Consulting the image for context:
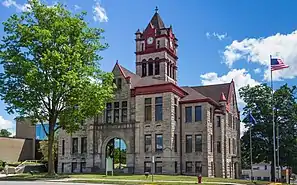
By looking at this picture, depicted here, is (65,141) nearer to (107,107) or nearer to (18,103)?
(107,107)

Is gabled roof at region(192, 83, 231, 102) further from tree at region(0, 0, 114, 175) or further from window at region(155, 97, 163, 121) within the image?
tree at region(0, 0, 114, 175)

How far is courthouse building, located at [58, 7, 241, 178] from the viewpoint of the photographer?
47.3 m

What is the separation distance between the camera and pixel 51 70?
38.6 m

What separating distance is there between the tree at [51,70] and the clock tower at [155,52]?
69.4 ft

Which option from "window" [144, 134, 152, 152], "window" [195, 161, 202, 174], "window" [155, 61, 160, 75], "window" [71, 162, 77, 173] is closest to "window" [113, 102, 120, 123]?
"window" [144, 134, 152, 152]

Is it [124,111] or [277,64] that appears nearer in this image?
[277,64]

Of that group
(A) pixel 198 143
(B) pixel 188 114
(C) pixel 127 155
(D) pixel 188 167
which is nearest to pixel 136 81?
(B) pixel 188 114

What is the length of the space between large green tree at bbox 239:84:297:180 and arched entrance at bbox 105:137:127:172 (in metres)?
18.7

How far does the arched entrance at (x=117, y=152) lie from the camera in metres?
50.7

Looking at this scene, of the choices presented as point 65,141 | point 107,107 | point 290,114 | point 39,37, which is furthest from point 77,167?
point 290,114

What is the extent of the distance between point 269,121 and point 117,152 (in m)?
22.1

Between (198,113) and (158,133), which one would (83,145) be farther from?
(198,113)

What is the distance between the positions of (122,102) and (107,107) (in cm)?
215

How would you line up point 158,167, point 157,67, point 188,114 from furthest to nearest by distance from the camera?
point 157,67
point 188,114
point 158,167
